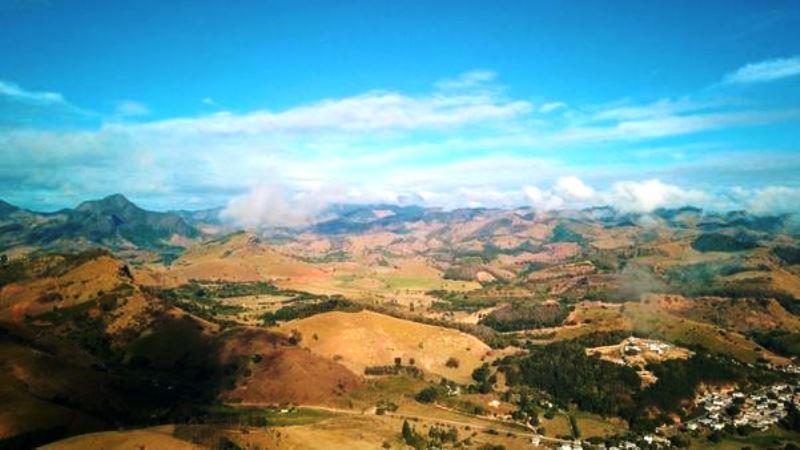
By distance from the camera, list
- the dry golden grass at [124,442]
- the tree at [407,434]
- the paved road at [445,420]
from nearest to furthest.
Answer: the dry golden grass at [124,442]
the tree at [407,434]
the paved road at [445,420]

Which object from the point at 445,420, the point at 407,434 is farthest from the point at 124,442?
the point at 445,420

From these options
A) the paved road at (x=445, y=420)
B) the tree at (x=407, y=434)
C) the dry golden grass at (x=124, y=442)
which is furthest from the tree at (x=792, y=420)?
the dry golden grass at (x=124, y=442)

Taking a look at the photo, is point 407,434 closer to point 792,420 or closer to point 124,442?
point 124,442

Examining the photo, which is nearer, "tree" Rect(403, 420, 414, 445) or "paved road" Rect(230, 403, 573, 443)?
"tree" Rect(403, 420, 414, 445)

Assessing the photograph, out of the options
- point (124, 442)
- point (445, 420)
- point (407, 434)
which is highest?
point (124, 442)

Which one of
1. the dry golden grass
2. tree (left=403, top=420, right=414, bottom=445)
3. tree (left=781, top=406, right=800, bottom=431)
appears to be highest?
the dry golden grass

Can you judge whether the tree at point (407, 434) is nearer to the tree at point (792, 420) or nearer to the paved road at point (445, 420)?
the paved road at point (445, 420)

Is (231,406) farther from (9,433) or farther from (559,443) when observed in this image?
(559,443)

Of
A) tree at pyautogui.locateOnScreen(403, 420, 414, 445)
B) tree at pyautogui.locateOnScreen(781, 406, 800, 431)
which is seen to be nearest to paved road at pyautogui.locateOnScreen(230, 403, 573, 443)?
tree at pyautogui.locateOnScreen(403, 420, 414, 445)

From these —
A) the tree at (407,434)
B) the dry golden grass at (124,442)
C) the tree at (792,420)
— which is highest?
the dry golden grass at (124,442)

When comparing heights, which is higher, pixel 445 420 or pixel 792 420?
pixel 445 420

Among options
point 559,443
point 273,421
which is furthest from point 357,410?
point 559,443

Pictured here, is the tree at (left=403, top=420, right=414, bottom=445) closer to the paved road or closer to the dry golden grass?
the paved road
